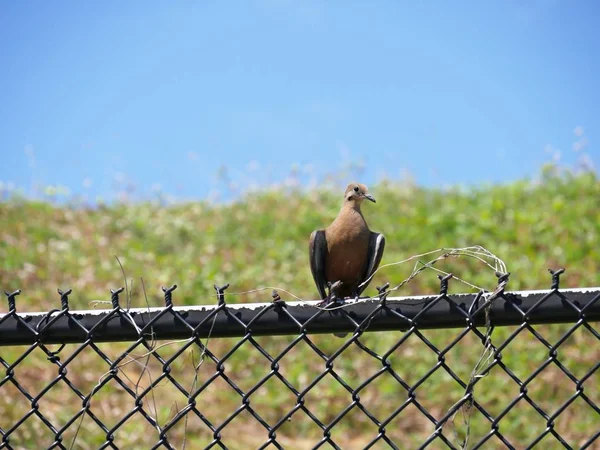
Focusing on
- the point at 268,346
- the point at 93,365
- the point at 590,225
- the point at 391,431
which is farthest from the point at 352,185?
the point at 590,225

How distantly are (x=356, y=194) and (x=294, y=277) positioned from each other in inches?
130

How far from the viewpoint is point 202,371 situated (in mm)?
6574

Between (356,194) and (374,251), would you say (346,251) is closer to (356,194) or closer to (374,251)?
(374,251)

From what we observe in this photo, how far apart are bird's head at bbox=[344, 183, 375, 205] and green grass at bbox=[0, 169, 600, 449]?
5.16 feet

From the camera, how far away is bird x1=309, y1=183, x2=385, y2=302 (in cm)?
365

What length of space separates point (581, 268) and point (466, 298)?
18.0ft

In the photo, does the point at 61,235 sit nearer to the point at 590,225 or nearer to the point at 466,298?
the point at 590,225

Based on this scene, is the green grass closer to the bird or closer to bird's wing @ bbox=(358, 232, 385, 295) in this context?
the bird

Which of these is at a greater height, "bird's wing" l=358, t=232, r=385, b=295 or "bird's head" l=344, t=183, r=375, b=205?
"bird's head" l=344, t=183, r=375, b=205

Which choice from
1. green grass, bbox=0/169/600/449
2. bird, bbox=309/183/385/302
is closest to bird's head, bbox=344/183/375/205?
bird, bbox=309/183/385/302

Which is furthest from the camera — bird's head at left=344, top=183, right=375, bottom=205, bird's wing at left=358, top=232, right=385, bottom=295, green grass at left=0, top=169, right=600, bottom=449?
green grass at left=0, top=169, right=600, bottom=449

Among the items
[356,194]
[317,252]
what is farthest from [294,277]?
[317,252]

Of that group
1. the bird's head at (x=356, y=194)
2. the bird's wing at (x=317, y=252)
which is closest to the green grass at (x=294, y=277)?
the bird's wing at (x=317, y=252)

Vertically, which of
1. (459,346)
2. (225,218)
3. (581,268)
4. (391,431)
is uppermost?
(225,218)
